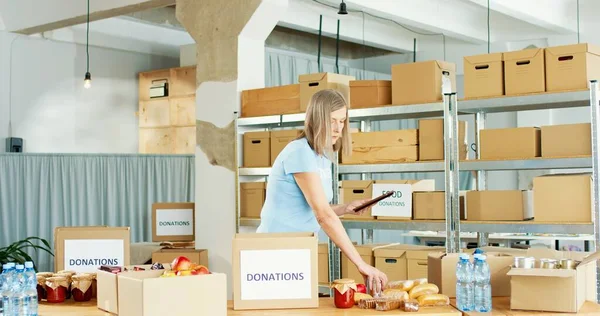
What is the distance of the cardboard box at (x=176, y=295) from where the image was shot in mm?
2510

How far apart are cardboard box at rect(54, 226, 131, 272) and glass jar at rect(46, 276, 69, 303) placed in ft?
1.61

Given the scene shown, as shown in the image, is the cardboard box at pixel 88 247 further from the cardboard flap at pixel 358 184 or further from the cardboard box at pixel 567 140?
the cardboard box at pixel 567 140

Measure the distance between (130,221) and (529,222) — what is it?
5227 millimetres

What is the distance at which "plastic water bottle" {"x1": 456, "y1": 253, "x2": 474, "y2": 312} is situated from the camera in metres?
2.76

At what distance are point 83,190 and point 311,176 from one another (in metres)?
5.52

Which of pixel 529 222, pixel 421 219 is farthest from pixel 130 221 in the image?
pixel 529 222

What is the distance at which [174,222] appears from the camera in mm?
5797

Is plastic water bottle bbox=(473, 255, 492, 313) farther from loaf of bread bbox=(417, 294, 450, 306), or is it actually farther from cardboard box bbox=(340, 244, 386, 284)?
cardboard box bbox=(340, 244, 386, 284)

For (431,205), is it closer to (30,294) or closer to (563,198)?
(563,198)

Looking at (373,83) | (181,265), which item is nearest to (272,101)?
(373,83)

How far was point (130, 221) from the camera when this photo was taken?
8602mm

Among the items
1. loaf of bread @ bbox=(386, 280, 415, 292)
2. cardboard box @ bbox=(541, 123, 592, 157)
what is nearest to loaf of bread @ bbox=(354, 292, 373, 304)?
loaf of bread @ bbox=(386, 280, 415, 292)

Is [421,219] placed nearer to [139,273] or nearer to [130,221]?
[139,273]

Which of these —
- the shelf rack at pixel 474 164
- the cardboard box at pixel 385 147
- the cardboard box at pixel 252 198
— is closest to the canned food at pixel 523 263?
the shelf rack at pixel 474 164
